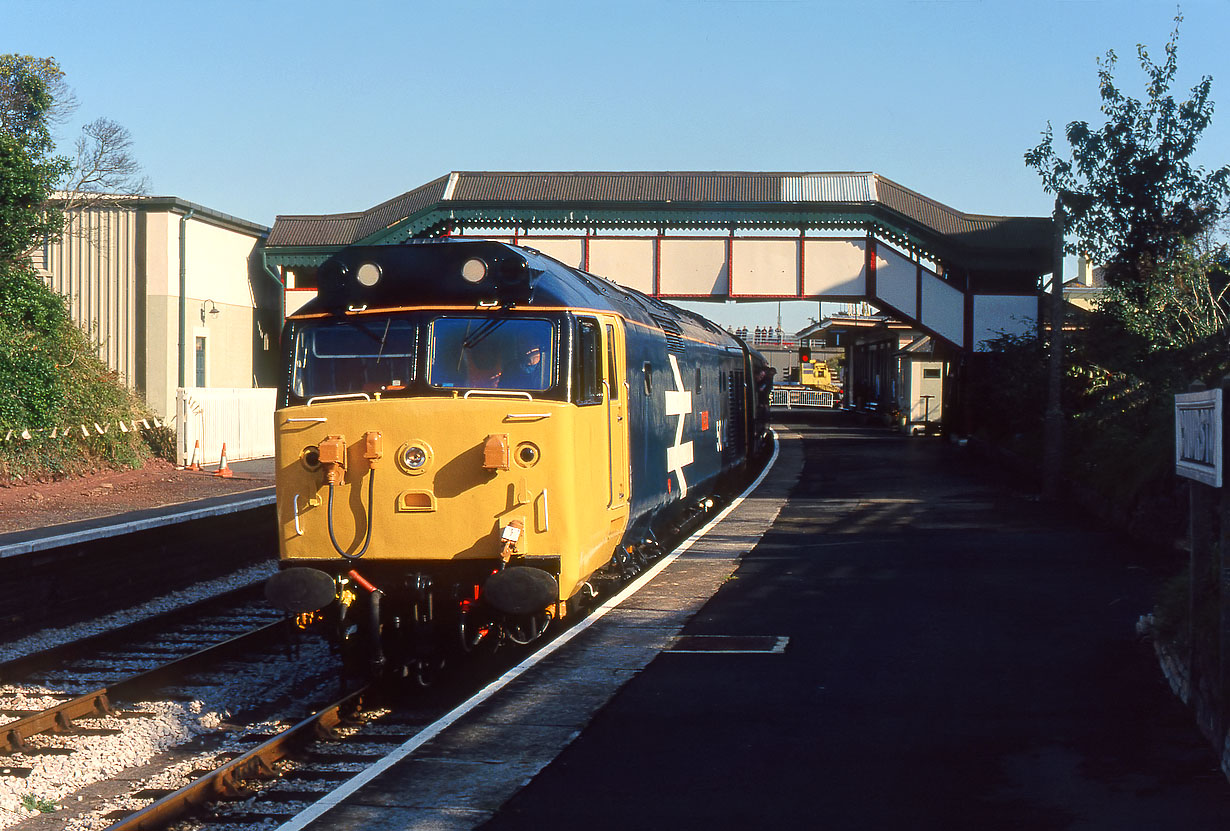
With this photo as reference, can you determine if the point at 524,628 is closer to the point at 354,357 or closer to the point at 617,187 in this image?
the point at 354,357

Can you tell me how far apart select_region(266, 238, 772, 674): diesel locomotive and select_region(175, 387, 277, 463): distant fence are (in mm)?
18876

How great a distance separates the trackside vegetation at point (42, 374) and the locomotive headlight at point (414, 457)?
48.3 ft

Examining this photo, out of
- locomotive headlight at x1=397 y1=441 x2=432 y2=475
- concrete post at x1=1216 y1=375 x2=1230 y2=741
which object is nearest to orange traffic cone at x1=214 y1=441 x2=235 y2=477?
locomotive headlight at x1=397 y1=441 x2=432 y2=475

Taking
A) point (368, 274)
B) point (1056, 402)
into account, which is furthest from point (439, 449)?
point (1056, 402)

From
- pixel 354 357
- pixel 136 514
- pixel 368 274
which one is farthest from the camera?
pixel 136 514

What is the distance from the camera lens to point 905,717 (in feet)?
24.7

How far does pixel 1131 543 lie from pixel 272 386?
2646 cm

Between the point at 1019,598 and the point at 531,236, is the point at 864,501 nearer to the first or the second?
the point at 1019,598

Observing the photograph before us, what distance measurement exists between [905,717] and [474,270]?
4.10 metres

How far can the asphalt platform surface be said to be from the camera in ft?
19.2

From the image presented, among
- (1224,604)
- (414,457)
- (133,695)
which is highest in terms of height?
(414,457)

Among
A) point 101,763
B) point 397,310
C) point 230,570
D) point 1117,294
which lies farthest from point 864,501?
point 101,763

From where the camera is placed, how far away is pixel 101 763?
26.7ft

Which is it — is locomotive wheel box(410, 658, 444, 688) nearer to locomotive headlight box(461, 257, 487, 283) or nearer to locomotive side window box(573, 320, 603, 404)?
locomotive side window box(573, 320, 603, 404)
